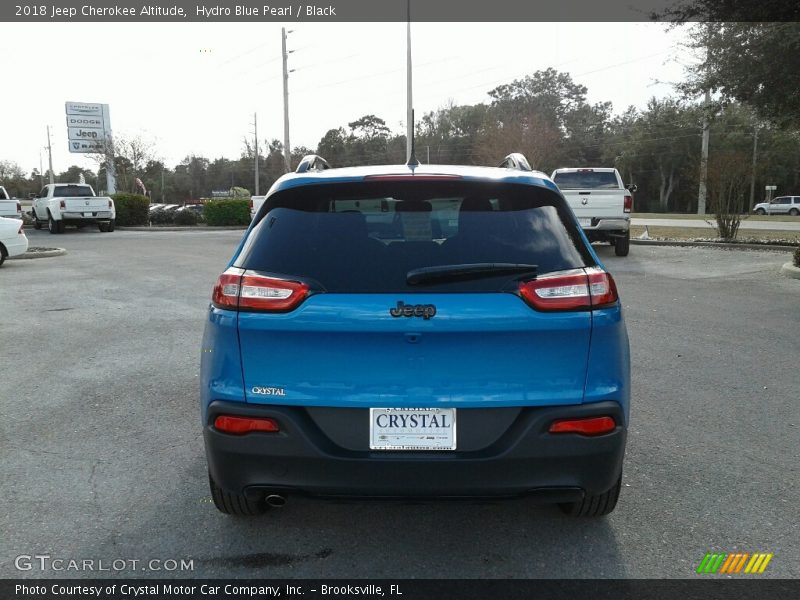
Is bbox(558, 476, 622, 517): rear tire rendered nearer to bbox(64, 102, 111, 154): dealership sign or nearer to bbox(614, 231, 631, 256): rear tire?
bbox(614, 231, 631, 256): rear tire

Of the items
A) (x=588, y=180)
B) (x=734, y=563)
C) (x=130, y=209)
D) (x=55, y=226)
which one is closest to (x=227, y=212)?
(x=130, y=209)

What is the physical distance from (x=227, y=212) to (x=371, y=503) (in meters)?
31.9

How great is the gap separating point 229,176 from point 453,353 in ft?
331

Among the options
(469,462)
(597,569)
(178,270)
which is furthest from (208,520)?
(178,270)

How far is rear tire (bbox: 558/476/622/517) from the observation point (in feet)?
10.5

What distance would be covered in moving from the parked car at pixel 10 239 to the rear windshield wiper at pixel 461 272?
14839 mm

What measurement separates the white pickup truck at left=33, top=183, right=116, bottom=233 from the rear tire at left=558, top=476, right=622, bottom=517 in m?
28.3

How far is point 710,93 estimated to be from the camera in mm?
16859

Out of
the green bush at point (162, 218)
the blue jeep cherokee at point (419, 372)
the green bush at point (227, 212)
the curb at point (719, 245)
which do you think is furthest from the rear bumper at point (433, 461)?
the green bush at point (162, 218)

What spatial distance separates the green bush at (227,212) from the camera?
3312cm

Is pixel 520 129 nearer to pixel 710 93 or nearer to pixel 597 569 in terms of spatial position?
pixel 710 93

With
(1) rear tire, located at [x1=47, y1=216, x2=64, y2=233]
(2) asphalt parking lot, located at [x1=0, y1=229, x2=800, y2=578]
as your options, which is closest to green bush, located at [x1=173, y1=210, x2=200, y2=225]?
(1) rear tire, located at [x1=47, y1=216, x2=64, y2=233]

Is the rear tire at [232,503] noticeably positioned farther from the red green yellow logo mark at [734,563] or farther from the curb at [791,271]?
the curb at [791,271]

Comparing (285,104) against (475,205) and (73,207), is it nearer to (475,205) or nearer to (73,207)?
(73,207)
